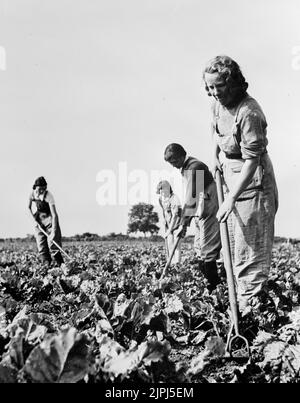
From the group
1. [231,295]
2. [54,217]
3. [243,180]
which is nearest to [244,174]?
[243,180]

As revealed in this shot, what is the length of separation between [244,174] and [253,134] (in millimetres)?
252

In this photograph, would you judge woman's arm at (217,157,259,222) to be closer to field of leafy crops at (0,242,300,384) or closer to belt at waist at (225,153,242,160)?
belt at waist at (225,153,242,160)

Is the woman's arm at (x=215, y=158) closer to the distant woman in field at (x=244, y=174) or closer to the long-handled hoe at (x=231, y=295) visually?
the distant woman in field at (x=244, y=174)

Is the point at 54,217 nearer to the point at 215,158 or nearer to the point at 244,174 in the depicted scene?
the point at 215,158

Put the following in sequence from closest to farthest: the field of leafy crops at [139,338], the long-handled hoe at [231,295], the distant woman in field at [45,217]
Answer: the field of leafy crops at [139,338]
the long-handled hoe at [231,295]
the distant woman in field at [45,217]

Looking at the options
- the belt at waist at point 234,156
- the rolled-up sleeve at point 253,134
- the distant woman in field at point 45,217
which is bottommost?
the distant woman in field at point 45,217

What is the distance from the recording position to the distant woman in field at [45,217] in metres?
8.46

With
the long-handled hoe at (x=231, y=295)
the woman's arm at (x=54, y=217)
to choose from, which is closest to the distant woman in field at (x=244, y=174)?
the long-handled hoe at (x=231, y=295)

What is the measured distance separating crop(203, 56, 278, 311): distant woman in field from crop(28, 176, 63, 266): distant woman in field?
5393mm

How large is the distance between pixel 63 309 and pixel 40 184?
13.6ft

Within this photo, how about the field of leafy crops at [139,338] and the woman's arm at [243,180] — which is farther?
the woman's arm at [243,180]

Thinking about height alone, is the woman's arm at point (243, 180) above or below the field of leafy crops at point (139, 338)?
above

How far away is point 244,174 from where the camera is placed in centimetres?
309

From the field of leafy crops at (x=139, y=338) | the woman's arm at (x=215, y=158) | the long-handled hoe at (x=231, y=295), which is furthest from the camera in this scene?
the woman's arm at (x=215, y=158)
